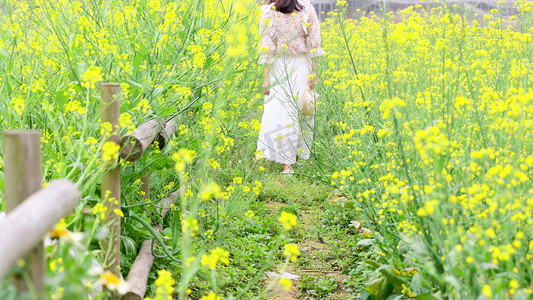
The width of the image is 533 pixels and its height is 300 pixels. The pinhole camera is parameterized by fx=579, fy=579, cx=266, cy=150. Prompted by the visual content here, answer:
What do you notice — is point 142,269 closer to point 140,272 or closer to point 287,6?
point 140,272

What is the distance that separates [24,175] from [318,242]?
3220 millimetres

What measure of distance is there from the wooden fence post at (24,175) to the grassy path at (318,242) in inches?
57.3

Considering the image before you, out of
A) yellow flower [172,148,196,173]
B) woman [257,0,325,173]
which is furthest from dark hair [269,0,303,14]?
yellow flower [172,148,196,173]

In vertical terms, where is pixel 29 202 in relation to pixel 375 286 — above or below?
above

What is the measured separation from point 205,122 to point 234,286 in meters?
1.06

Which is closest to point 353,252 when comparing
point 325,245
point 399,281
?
point 325,245

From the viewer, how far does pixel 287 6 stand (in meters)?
5.63

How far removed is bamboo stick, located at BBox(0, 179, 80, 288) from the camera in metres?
1.10

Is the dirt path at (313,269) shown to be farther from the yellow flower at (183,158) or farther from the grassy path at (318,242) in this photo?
the yellow flower at (183,158)

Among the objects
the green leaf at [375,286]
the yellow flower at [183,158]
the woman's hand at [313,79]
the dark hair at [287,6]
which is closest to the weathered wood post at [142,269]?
the yellow flower at [183,158]

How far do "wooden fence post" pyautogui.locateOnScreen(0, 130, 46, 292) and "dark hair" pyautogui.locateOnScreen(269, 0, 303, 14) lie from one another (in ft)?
14.8

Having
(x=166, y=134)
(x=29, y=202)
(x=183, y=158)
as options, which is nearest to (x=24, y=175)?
(x=29, y=202)

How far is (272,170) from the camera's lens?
6254 mm

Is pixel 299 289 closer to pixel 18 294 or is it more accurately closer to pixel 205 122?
pixel 205 122
